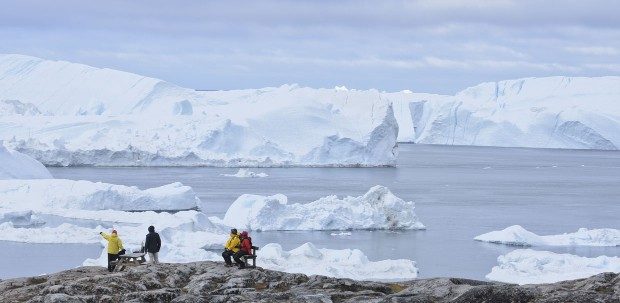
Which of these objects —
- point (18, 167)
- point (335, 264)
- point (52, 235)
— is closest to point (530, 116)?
point (18, 167)

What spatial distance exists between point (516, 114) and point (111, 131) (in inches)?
1782

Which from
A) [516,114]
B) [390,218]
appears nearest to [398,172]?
[390,218]

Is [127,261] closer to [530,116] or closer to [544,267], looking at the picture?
[544,267]

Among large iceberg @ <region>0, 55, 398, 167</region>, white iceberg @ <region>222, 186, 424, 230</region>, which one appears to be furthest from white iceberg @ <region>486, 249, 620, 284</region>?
large iceberg @ <region>0, 55, 398, 167</region>

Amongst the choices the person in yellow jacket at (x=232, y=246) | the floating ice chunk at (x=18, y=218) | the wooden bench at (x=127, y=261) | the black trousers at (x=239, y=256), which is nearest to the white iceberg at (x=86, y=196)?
the floating ice chunk at (x=18, y=218)

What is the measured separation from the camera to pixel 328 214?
95.7 feet

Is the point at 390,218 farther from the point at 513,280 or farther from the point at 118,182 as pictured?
the point at 118,182

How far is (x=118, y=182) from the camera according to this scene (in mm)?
45719

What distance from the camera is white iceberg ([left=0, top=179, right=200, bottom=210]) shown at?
31891mm

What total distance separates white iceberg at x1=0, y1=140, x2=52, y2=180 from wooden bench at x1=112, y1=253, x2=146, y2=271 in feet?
82.7

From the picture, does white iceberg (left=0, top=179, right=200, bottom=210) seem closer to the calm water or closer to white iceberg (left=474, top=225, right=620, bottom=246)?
the calm water

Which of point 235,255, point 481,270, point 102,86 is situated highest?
point 102,86

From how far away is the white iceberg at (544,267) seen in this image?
806 inches

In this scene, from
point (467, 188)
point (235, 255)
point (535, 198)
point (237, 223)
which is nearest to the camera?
point (235, 255)
